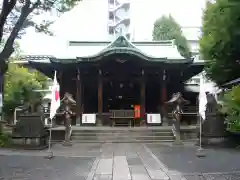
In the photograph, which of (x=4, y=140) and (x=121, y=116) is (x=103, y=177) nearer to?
(x=4, y=140)

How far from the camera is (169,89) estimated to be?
25750mm

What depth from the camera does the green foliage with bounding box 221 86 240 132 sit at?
511 inches

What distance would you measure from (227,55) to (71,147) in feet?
32.8

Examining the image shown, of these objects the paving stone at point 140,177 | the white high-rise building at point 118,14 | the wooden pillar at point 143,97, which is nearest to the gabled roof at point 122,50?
the wooden pillar at point 143,97

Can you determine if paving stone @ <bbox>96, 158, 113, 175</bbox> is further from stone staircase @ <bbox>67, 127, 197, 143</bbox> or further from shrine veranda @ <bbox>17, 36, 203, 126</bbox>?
shrine veranda @ <bbox>17, 36, 203, 126</bbox>

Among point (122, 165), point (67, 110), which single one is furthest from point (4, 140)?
point (122, 165)

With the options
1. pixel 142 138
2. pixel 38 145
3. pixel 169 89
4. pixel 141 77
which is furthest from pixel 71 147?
pixel 169 89

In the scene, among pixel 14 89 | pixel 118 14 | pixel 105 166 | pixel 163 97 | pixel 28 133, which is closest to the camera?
pixel 105 166

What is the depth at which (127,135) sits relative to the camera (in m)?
18.8

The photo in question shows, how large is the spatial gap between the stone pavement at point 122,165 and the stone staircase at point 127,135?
12.9ft

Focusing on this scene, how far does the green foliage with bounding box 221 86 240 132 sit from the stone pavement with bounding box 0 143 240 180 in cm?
188

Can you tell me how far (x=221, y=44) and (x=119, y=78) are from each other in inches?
346

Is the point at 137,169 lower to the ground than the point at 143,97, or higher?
lower

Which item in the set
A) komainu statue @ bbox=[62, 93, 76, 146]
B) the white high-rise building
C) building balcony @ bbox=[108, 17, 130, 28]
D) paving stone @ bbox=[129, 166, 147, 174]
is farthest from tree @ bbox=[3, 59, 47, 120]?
building balcony @ bbox=[108, 17, 130, 28]
